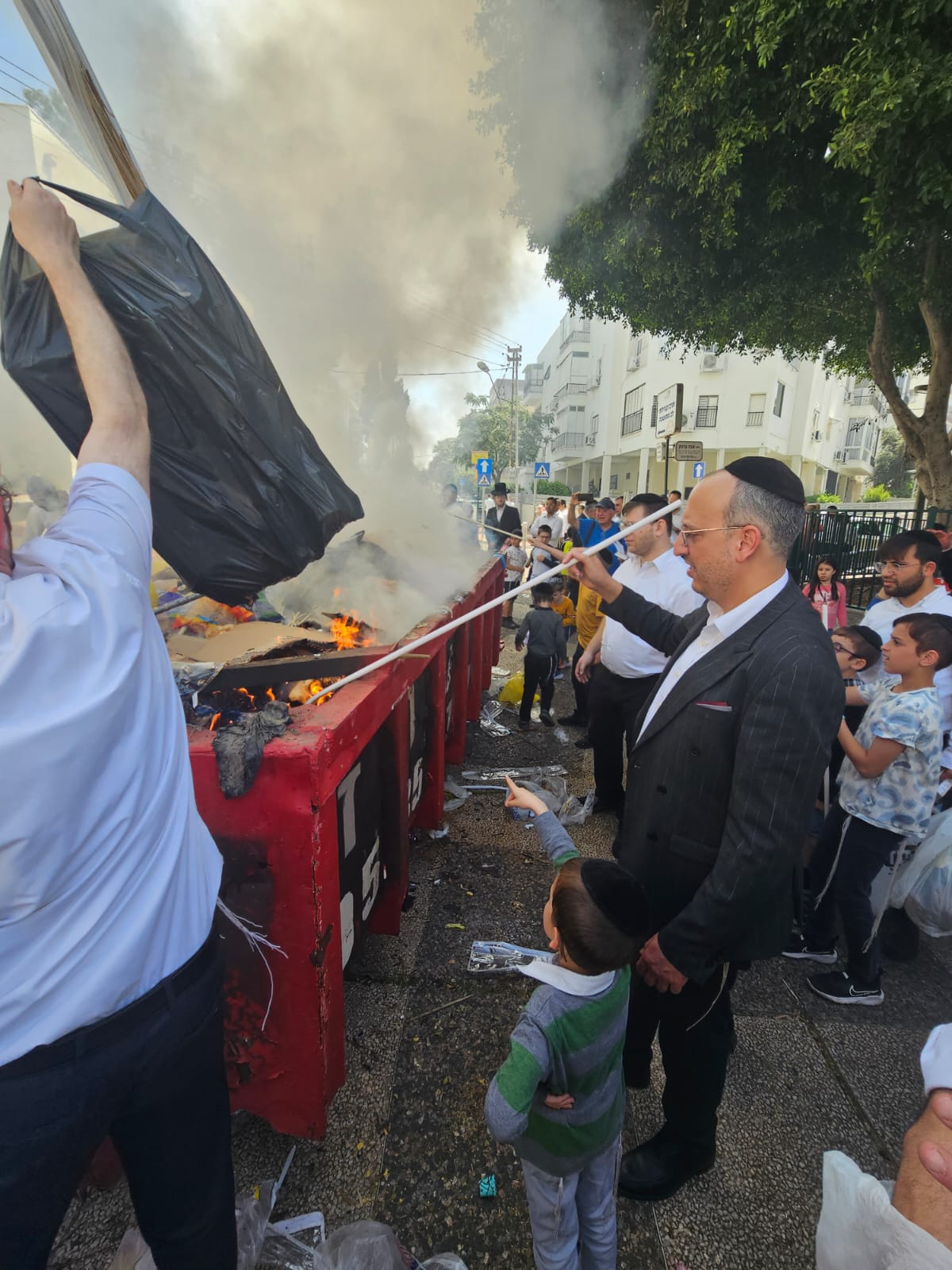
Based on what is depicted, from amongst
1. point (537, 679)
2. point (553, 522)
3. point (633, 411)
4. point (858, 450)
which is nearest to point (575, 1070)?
point (537, 679)

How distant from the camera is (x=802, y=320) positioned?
8.90 m

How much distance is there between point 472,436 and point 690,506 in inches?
2083

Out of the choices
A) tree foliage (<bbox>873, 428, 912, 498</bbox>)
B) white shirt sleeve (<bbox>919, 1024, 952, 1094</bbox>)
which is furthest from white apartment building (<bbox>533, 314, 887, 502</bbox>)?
white shirt sleeve (<bbox>919, 1024, 952, 1094</bbox>)

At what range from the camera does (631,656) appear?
140 inches

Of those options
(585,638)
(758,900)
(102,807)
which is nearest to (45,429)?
(102,807)

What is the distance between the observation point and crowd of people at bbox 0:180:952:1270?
0.84 meters

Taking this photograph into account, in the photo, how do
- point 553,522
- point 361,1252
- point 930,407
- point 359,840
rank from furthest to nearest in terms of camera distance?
point 553,522
point 930,407
point 359,840
point 361,1252

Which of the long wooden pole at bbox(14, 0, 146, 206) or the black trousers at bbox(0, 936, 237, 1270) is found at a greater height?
the long wooden pole at bbox(14, 0, 146, 206)

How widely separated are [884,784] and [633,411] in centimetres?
3324

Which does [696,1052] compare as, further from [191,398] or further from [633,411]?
[633,411]

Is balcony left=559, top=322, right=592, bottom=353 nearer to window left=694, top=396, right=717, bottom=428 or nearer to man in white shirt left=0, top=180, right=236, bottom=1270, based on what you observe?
window left=694, top=396, right=717, bottom=428

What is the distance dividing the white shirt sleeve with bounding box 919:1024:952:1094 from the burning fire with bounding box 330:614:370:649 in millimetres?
2112

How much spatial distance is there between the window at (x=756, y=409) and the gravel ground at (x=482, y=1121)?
94.2 feet

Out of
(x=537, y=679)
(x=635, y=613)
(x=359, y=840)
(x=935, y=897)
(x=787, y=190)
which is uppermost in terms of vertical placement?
(x=787, y=190)
